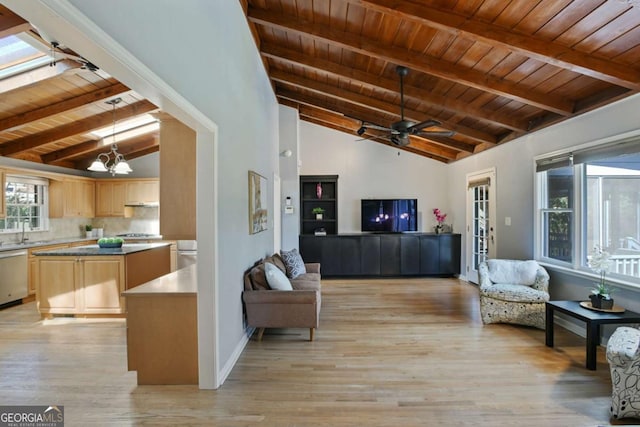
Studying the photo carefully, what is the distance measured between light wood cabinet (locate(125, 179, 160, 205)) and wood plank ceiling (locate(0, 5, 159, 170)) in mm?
931

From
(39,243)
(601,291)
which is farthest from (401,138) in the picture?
(39,243)

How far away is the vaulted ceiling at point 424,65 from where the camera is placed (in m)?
2.58

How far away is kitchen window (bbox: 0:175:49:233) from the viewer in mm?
5371

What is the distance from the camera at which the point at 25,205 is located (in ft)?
18.5

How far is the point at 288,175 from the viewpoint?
621cm

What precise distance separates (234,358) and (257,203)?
5.84 ft

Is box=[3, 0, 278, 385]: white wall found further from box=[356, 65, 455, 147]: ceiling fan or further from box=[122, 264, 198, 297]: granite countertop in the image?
box=[356, 65, 455, 147]: ceiling fan

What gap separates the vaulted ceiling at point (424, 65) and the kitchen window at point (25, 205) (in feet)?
1.79

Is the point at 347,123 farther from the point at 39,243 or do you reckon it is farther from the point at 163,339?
the point at 39,243

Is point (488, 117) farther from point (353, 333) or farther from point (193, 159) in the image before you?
point (193, 159)

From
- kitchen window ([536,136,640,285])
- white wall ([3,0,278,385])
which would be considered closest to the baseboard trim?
white wall ([3,0,278,385])

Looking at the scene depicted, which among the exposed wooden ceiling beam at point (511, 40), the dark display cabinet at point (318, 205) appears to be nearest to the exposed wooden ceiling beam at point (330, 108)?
the dark display cabinet at point (318, 205)

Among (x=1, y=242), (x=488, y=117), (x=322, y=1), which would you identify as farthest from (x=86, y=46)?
(x=1, y=242)

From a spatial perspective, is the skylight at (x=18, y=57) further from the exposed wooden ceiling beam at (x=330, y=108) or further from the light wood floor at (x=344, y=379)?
the exposed wooden ceiling beam at (x=330, y=108)
